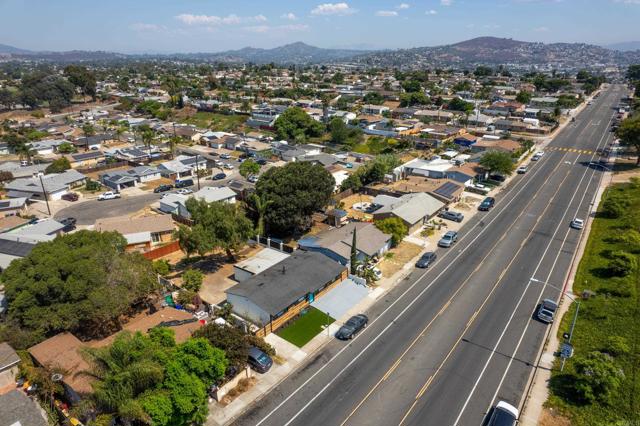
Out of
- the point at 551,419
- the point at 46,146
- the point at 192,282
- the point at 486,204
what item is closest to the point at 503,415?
the point at 551,419

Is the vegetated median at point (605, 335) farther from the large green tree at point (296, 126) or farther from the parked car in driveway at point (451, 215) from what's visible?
the large green tree at point (296, 126)

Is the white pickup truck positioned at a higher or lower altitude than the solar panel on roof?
lower

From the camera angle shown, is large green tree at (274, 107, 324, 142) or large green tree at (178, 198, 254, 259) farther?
large green tree at (274, 107, 324, 142)

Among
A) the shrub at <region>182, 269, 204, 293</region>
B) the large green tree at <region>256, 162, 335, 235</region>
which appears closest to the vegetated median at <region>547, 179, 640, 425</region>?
the large green tree at <region>256, 162, 335, 235</region>

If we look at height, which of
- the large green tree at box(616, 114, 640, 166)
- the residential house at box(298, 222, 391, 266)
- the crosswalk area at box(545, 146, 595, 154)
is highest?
the large green tree at box(616, 114, 640, 166)

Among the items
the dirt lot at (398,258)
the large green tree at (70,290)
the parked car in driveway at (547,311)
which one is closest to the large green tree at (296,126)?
the dirt lot at (398,258)

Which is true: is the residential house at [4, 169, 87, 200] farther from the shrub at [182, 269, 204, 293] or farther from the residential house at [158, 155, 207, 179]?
the shrub at [182, 269, 204, 293]

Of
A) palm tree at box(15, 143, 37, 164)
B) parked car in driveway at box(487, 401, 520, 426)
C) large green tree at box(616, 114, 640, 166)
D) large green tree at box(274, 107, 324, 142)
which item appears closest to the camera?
parked car in driveway at box(487, 401, 520, 426)
